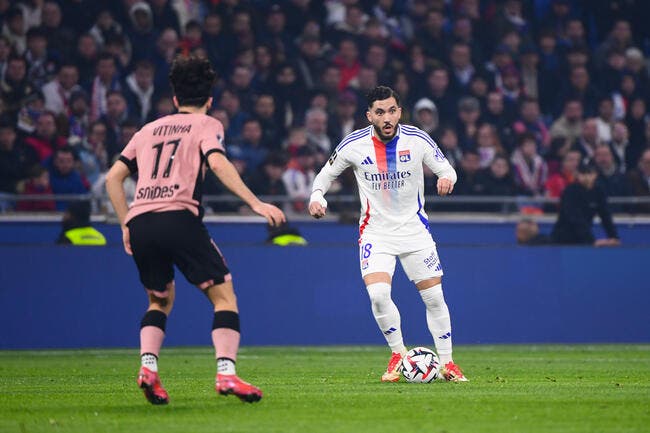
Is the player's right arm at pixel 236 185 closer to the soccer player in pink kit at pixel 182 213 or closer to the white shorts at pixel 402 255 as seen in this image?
the soccer player in pink kit at pixel 182 213

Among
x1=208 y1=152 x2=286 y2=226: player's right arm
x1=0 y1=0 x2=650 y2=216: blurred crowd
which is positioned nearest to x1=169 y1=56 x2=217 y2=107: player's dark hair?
x1=208 y1=152 x2=286 y2=226: player's right arm

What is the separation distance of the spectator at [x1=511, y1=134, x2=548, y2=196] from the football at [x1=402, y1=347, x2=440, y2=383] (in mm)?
9394

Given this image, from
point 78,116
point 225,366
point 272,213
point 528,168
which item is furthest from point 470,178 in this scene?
point 272,213

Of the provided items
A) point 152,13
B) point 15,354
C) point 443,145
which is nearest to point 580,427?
point 15,354

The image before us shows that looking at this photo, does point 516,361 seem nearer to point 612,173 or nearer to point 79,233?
point 79,233

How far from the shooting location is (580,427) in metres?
6.85

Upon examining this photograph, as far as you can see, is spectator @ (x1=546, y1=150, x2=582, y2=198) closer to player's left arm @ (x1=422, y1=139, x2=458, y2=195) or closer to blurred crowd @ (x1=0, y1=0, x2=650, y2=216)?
blurred crowd @ (x1=0, y1=0, x2=650, y2=216)

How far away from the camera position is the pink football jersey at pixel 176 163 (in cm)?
784

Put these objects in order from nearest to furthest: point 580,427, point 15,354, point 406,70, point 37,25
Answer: point 580,427 < point 15,354 < point 37,25 < point 406,70

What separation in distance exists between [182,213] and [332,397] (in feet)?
5.45

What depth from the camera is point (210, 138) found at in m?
7.84

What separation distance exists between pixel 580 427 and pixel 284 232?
9.75 meters

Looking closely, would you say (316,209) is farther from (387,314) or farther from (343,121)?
(343,121)

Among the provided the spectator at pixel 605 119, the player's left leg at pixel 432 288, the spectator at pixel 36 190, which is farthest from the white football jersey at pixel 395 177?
the spectator at pixel 605 119
